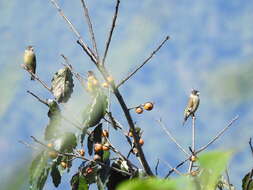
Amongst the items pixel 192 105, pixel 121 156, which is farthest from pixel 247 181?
pixel 192 105

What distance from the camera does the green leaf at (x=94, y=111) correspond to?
6.39 ft

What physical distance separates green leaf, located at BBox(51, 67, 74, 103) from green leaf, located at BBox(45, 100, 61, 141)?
147mm

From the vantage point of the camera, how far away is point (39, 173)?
6.45 ft

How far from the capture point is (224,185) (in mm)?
2322

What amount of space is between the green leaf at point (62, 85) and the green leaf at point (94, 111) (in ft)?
0.92

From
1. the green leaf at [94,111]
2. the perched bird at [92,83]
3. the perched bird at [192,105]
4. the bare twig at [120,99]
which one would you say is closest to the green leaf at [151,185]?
the bare twig at [120,99]

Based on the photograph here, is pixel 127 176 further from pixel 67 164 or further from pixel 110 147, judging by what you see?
pixel 67 164

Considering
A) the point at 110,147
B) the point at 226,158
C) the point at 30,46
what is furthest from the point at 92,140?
the point at 30,46

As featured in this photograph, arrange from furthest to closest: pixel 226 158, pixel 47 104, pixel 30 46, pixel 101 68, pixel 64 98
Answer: pixel 30 46 → pixel 64 98 → pixel 47 104 → pixel 101 68 → pixel 226 158

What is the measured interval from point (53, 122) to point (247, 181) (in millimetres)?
800

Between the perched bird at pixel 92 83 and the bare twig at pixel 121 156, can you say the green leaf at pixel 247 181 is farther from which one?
the perched bird at pixel 92 83

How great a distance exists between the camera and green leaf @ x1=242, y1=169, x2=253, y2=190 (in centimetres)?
183

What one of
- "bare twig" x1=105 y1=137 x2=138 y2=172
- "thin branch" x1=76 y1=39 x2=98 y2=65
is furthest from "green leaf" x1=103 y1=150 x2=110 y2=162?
"thin branch" x1=76 y1=39 x2=98 y2=65

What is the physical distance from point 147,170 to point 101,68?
423 millimetres
